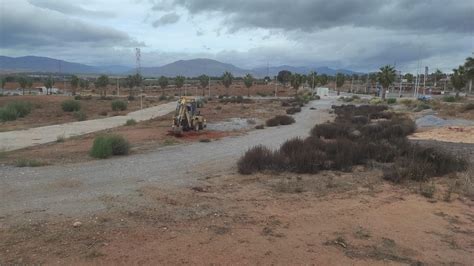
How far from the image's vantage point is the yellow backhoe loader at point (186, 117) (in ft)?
90.7

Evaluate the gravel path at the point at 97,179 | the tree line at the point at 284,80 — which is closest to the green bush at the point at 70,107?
the tree line at the point at 284,80

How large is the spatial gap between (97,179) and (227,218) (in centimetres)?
529

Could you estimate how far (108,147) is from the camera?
17.8m

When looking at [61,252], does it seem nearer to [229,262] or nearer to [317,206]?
[229,262]

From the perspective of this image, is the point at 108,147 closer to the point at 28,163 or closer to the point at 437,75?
the point at 28,163

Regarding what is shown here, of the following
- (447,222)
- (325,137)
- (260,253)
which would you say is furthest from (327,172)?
(325,137)

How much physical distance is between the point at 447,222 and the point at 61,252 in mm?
7283

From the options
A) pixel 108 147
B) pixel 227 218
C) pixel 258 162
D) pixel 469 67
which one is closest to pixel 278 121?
pixel 108 147

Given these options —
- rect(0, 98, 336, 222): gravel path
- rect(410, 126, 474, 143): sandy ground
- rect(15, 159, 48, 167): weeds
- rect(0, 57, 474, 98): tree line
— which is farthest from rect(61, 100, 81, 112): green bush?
rect(15, 159, 48, 167): weeds

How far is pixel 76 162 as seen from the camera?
640 inches

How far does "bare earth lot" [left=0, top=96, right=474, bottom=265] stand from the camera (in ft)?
22.9

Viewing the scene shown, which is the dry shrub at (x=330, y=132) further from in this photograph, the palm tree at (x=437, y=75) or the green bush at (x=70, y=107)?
the palm tree at (x=437, y=75)

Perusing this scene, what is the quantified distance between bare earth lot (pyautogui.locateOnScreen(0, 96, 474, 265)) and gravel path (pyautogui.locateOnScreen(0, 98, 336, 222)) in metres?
0.04

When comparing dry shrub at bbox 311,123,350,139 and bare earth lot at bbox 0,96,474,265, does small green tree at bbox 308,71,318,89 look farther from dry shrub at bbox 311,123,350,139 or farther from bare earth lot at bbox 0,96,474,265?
bare earth lot at bbox 0,96,474,265
